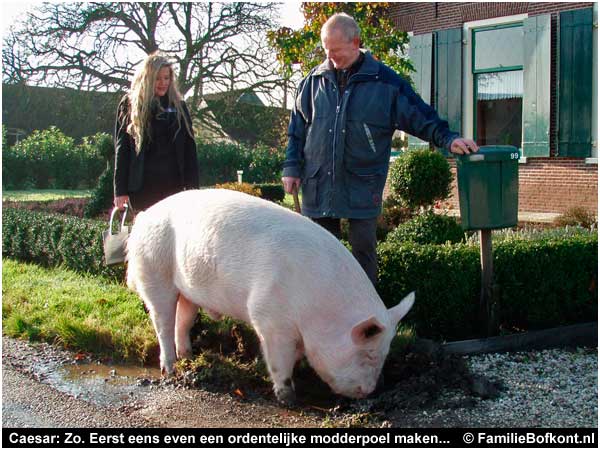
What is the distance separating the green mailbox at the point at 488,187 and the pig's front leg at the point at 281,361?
1851mm

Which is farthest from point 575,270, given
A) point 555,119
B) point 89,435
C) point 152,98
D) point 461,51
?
point 461,51

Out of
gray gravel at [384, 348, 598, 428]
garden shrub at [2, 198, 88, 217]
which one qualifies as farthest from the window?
gray gravel at [384, 348, 598, 428]

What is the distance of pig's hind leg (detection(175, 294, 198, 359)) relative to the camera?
4844mm

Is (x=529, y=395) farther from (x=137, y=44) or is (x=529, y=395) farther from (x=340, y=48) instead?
(x=137, y=44)

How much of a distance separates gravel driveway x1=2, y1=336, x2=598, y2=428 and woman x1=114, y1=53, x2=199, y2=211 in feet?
4.80

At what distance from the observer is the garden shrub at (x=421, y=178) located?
996 centimetres

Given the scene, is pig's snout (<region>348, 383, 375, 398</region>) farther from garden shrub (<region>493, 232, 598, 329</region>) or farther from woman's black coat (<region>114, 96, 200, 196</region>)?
woman's black coat (<region>114, 96, 200, 196</region>)

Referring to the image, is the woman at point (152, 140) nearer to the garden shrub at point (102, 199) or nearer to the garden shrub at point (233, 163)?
the garden shrub at point (102, 199)

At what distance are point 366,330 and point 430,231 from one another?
4.51 meters

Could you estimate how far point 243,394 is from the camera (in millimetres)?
4309

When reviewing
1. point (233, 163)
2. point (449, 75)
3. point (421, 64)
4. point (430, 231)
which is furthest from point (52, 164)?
point (430, 231)

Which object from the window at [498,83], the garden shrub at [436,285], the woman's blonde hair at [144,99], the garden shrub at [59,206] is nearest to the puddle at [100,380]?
the woman's blonde hair at [144,99]

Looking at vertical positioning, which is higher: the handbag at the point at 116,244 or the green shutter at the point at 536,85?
the green shutter at the point at 536,85
